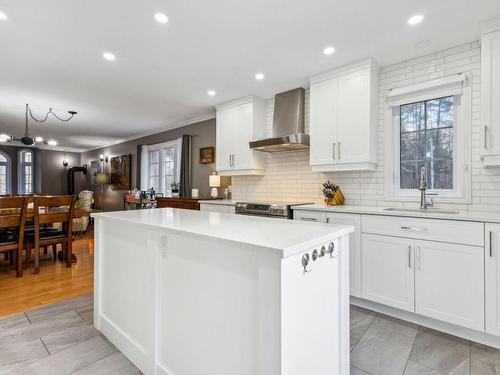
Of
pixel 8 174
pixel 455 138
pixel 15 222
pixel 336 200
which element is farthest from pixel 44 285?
pixel 8 174

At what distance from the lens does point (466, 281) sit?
2.07 meters

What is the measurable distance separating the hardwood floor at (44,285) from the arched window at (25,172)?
5925 millimetres

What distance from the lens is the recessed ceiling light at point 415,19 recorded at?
2184mm

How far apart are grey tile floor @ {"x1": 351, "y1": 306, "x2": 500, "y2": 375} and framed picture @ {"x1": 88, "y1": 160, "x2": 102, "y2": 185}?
29.6ft

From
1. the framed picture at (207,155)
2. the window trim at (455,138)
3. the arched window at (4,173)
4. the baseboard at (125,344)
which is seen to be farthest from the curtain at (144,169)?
the window trim at (455,138)

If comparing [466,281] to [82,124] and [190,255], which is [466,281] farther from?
[82,124]

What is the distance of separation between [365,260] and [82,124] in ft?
20.4

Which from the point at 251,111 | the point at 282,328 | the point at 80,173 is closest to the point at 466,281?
the point at 282,328

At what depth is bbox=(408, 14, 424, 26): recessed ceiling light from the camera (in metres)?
2.18

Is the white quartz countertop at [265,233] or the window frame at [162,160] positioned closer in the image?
the white quartz countertop at [265,233]

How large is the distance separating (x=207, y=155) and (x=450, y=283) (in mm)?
4068

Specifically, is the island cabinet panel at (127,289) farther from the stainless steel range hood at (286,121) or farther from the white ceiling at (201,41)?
the stainless steel range hood at (286,121)

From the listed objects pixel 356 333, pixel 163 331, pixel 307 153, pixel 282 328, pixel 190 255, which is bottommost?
pixel 356 333

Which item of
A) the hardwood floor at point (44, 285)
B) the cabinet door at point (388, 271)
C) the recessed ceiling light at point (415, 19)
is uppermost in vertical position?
the recessed ceiling light at point (415, 19)
